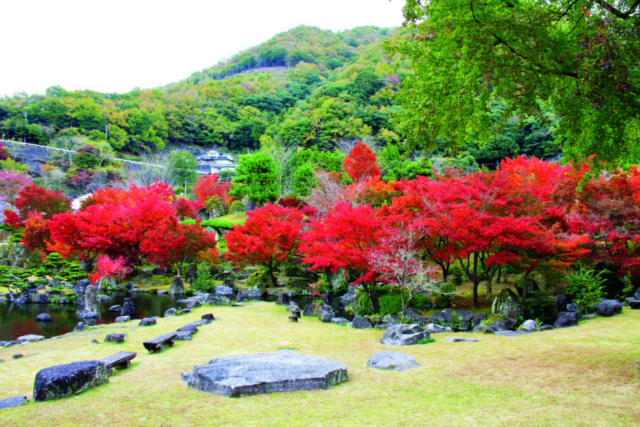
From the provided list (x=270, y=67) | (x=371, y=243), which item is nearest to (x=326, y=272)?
(x=371, y=243)

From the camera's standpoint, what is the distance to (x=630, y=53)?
4.32 meters

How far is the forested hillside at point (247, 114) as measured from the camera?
160 ft

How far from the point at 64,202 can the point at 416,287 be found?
26908 mm

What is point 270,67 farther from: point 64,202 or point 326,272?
point 326,272

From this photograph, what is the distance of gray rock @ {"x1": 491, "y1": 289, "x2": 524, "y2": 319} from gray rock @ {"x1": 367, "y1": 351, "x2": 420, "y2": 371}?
646cm

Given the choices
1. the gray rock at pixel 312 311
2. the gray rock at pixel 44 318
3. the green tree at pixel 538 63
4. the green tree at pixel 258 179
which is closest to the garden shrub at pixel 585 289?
the green tree at pixel 538 63

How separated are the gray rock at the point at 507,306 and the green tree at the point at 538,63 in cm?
652

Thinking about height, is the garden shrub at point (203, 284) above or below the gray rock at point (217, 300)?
below

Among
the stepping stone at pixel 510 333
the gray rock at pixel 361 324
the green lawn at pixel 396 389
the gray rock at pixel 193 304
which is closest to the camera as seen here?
the green lawn at pixel 396 389

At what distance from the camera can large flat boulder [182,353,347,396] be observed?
13.8ft

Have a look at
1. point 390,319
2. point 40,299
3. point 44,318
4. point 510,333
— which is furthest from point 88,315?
point 510,333

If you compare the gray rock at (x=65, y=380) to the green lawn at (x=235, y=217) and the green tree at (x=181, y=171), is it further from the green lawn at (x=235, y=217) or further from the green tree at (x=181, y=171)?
the green tree at (x=181, y=171)

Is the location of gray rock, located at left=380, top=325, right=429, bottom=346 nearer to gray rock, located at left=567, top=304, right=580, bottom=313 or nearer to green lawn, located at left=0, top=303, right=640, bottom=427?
green lawn, located at left=0, top=303, right=640, bottom=427

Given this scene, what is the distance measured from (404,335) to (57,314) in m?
12.7
